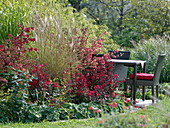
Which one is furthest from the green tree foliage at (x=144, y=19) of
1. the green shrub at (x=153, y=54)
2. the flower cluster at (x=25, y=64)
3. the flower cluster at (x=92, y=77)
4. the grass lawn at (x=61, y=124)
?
→ the grass lawn at (x=61, y=124)

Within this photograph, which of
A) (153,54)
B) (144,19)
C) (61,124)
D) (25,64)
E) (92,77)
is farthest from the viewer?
(144,19)

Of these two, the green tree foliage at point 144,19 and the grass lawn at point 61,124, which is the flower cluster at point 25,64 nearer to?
the grass lawn at point 61,124

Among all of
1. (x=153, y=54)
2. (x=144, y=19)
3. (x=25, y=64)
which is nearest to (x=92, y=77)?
(x=25, y=64)

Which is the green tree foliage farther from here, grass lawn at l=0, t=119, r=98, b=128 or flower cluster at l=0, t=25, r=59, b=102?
grass lawn at l=0, t=119, r=98, b=128

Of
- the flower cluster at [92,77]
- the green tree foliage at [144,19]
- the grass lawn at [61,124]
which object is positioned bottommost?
the grass lawn at [61,124]

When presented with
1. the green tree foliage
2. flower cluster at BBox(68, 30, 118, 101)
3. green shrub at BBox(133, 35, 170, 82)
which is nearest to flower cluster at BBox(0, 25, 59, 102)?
flower cluster at BBox(68, 30, 118, 101)

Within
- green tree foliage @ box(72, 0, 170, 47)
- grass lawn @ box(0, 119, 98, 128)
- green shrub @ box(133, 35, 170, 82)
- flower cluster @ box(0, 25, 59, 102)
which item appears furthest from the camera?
green tree foliage @ box(72, 0, 170, 47)

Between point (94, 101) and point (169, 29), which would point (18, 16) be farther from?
point (169, 29)

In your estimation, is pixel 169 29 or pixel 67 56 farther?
pixel 169 29

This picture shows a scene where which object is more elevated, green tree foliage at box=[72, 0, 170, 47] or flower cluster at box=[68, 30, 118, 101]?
green tree foliage at box=[72, 0, 170, 47]

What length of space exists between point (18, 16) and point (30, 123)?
244 cm

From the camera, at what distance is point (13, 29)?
19.2ft

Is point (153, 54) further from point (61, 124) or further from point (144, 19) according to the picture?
point (144, 19)

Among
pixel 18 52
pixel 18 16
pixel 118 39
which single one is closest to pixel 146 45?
pixel 18 16
